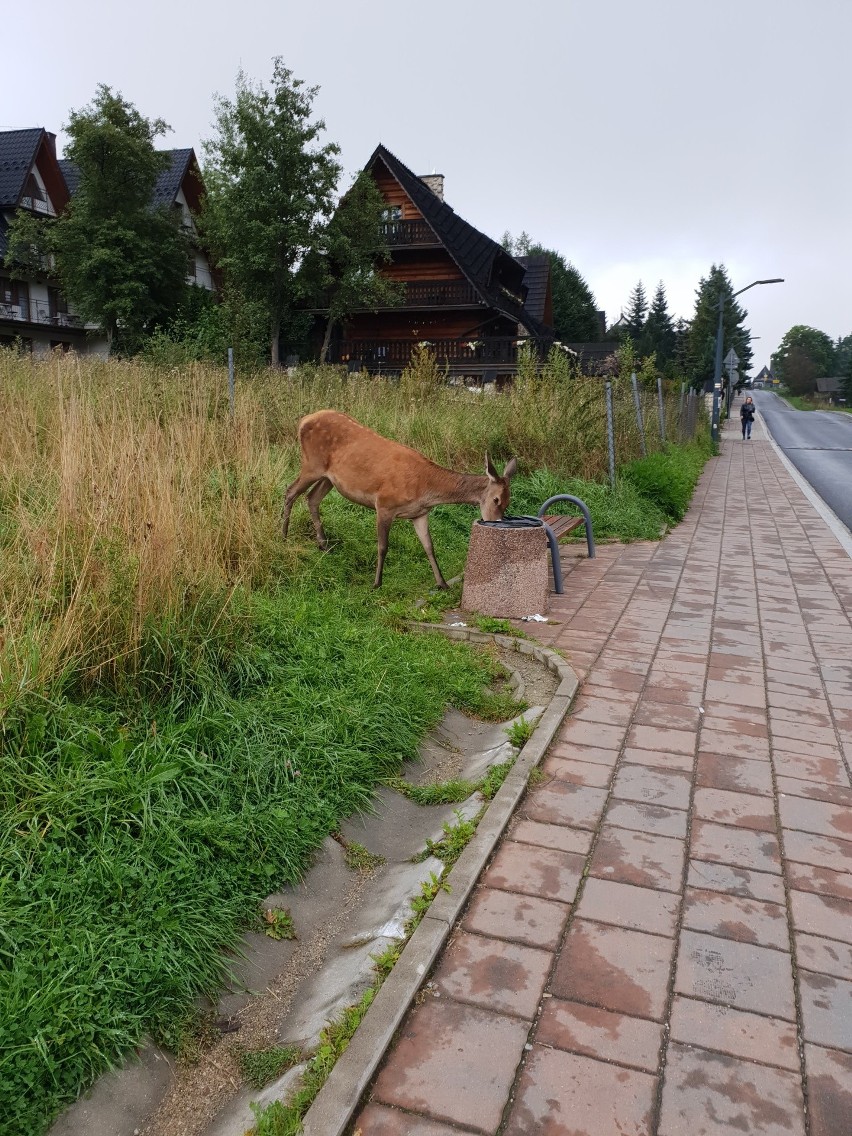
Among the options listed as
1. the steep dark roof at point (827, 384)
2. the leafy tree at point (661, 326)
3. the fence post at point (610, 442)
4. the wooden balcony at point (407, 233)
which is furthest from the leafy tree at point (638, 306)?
the fence post at point (610, 442)

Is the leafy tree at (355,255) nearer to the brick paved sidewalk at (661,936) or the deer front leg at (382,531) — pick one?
the deer front leg at (382,531)

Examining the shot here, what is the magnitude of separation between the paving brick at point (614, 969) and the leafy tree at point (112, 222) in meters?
33.4

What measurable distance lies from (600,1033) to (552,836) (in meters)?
1.05

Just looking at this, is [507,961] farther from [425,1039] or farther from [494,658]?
[494,658]

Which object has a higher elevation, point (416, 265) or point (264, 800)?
point (416, 265)

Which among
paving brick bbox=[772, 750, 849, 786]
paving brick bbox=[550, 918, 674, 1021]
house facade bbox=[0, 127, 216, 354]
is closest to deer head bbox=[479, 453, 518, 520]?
paving brick bbox=[772, 750, 849, 786]

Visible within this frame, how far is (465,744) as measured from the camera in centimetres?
440

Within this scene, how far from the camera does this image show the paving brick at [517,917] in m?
2.76

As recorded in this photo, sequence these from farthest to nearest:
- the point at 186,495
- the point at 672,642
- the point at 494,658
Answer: the point at 672,642 → the point at 494,658 → the point at 186,495

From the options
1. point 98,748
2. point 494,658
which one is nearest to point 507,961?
point 98,748

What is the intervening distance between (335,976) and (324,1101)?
0.63 metres

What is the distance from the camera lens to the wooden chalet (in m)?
31.3

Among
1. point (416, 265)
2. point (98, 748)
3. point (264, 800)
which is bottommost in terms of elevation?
point (264, 800)

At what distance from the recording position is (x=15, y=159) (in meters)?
35.6
